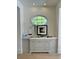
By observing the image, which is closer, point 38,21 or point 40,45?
point 40,45

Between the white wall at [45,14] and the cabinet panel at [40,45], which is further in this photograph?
the white wall at [45,14]

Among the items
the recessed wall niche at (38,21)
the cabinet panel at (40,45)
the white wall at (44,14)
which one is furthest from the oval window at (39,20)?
the cabinet panel at (40,45)

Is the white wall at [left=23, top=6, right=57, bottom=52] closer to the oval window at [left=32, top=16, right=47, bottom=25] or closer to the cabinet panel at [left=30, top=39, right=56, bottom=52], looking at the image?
the oval window at [left=32, top=16, right=47, bottom=25]

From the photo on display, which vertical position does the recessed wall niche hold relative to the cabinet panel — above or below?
above

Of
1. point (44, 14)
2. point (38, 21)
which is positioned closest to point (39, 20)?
point (38, 21)

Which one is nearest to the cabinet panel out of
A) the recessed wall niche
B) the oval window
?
the recessed wall niche

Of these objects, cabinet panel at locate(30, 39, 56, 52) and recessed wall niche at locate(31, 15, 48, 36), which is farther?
recessed wall niche at locate(31, 15, 48, 36)

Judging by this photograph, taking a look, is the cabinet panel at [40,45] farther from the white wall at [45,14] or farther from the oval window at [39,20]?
the oval window at [39,20]

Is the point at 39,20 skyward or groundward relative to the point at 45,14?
groundward

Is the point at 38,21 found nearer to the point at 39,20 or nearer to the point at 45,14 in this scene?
the point at 39,20

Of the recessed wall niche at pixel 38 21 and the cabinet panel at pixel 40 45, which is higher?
the recessed wall niche at pixel 38 21

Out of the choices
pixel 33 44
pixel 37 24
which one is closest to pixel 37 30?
pixel 37 24

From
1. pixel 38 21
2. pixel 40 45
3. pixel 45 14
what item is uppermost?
pixel 45 14
